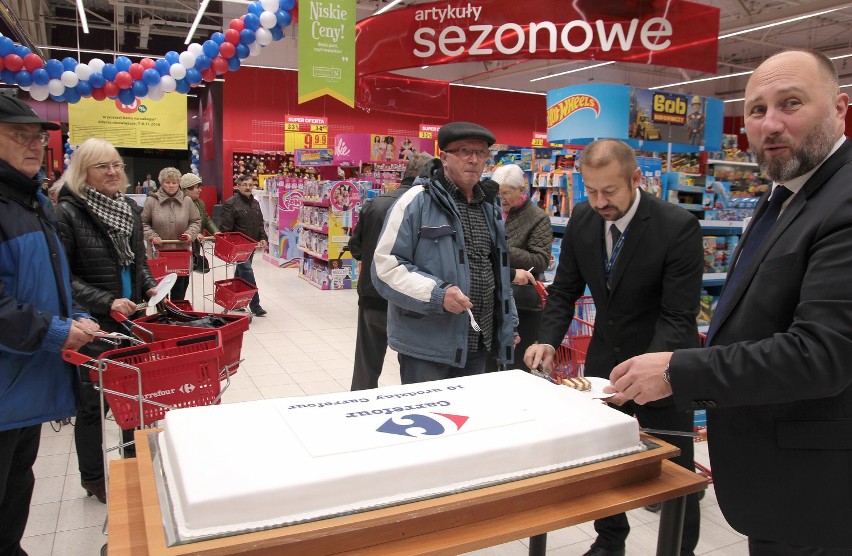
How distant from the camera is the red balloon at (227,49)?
5.73 meters

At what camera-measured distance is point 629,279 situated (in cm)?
239

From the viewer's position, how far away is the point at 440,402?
170 cm

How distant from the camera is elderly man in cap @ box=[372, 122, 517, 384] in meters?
2.62

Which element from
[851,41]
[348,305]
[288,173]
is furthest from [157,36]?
[851,41]

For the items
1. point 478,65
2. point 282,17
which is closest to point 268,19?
point 282,17

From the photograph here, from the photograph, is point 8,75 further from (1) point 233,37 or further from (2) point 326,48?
(2) point 326,48

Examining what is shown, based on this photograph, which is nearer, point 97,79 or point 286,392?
point 286,392

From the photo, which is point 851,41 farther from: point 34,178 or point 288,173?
point 34,178

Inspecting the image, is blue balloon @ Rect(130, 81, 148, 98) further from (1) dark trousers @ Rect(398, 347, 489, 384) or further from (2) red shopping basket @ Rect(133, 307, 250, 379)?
(1) dark trousers @ Rect(398, 347, 489, 384)

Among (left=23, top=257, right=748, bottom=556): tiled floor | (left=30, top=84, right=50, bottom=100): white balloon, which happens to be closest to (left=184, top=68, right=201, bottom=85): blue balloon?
(left=30, top=84, right=50, bottom=100): white balloon

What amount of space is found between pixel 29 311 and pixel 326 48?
3699 mm

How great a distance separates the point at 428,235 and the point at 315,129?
15971mm

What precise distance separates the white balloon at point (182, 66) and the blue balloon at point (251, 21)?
2.40ft

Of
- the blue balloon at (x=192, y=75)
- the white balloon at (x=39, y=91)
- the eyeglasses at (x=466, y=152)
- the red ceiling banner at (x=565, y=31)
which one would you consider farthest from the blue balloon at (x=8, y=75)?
the eyeglasses at (x=466, y=152)
